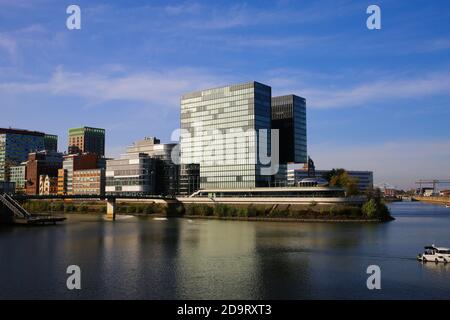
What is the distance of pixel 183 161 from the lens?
194 metres

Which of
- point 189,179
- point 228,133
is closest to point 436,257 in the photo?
point 228,133

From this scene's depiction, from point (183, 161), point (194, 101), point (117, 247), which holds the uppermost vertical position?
point (194, 101)

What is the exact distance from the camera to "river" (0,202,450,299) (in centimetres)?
4591

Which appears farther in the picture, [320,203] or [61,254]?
[320,203]

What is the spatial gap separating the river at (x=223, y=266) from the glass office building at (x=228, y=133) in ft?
267

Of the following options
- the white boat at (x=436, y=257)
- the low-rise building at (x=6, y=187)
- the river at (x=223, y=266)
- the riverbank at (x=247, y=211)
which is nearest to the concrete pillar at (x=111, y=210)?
the riverbank at (x=247, y=211)

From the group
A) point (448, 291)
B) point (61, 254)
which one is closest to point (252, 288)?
point (448, 291)

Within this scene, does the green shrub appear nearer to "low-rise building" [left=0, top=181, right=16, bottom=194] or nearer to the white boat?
"low-rise building" [left=0, top=181, right=16, bottom=194]

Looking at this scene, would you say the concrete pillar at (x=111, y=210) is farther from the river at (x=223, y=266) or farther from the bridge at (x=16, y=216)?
the river at (x=223, y=266)

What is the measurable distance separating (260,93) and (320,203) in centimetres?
5658

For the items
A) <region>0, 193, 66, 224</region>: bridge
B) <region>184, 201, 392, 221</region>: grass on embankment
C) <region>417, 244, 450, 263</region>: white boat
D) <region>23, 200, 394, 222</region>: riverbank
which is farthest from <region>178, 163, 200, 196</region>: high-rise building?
<region>417, 244, 450, 263</region>: white boat

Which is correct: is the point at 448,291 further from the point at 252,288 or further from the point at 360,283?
the point at 252,288

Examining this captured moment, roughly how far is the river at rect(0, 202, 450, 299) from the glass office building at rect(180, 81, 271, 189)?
81.5m

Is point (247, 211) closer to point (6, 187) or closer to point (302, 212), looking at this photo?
point (302, 212)
